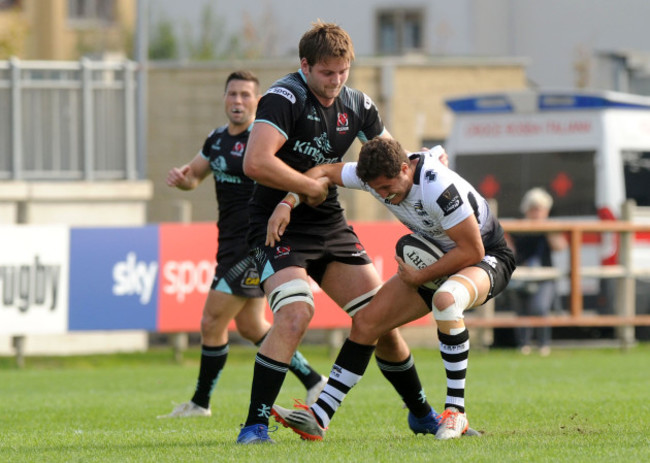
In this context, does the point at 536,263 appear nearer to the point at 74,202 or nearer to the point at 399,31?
the point at 74,202

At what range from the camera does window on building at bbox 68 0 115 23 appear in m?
44.8

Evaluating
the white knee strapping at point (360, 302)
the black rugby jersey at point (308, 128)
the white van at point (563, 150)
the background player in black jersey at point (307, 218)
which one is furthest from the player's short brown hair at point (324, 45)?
the white van at point (563, 150)

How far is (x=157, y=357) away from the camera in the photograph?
16812 millimetres

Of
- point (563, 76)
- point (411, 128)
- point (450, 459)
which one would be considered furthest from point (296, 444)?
point (563, 76)

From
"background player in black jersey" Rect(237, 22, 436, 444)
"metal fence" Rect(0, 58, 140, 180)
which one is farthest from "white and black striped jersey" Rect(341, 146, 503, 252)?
"metal fence" Rect(0, 58, 140, 180)

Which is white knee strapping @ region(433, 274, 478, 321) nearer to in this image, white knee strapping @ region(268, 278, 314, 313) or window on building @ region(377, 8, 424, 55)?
white knee strapping @ region(268, 278, 314, 313)

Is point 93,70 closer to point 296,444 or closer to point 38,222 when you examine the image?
point 38,222

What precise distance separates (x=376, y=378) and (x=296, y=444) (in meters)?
6.12

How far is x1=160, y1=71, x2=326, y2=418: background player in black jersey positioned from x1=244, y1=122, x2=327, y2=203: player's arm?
6.60 ft

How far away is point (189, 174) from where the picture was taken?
9438mm

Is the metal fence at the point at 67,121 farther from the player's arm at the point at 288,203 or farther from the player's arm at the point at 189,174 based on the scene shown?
the player's arm at the point at 288,203

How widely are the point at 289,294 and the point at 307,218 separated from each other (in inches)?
21.0

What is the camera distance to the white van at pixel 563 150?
16984 mm

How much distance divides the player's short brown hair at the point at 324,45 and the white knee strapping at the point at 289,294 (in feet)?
3.76
